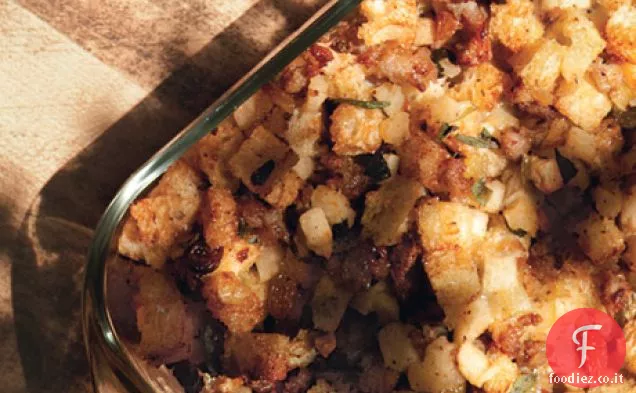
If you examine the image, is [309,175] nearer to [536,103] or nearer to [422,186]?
[422,186]

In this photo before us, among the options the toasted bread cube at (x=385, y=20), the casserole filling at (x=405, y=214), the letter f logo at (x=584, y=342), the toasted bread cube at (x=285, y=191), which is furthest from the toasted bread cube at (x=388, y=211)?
the letter f logo at (x=584, y=342)

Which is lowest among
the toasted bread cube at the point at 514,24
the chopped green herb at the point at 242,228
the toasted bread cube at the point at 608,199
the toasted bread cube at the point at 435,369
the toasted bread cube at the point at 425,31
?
the toasted bread cube at the point at 435,369

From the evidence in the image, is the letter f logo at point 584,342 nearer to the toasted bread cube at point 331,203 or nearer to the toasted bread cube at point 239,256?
the toasted bread cube at point 331,203

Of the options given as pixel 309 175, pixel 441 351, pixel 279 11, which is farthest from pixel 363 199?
pixel 279 11

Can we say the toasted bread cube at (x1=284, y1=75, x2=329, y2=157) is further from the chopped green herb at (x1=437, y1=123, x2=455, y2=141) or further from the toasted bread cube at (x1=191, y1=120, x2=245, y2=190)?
the chopped green herb at (x1=437, y1=123, x2=455, y2=141)

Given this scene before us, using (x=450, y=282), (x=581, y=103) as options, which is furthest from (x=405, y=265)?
(x=581, y=103)

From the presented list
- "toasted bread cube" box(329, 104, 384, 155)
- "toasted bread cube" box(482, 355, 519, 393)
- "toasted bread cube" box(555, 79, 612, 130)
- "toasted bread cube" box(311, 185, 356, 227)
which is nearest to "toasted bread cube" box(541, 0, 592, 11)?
"toasted bread cube" box(555, 79, 612, 130)
